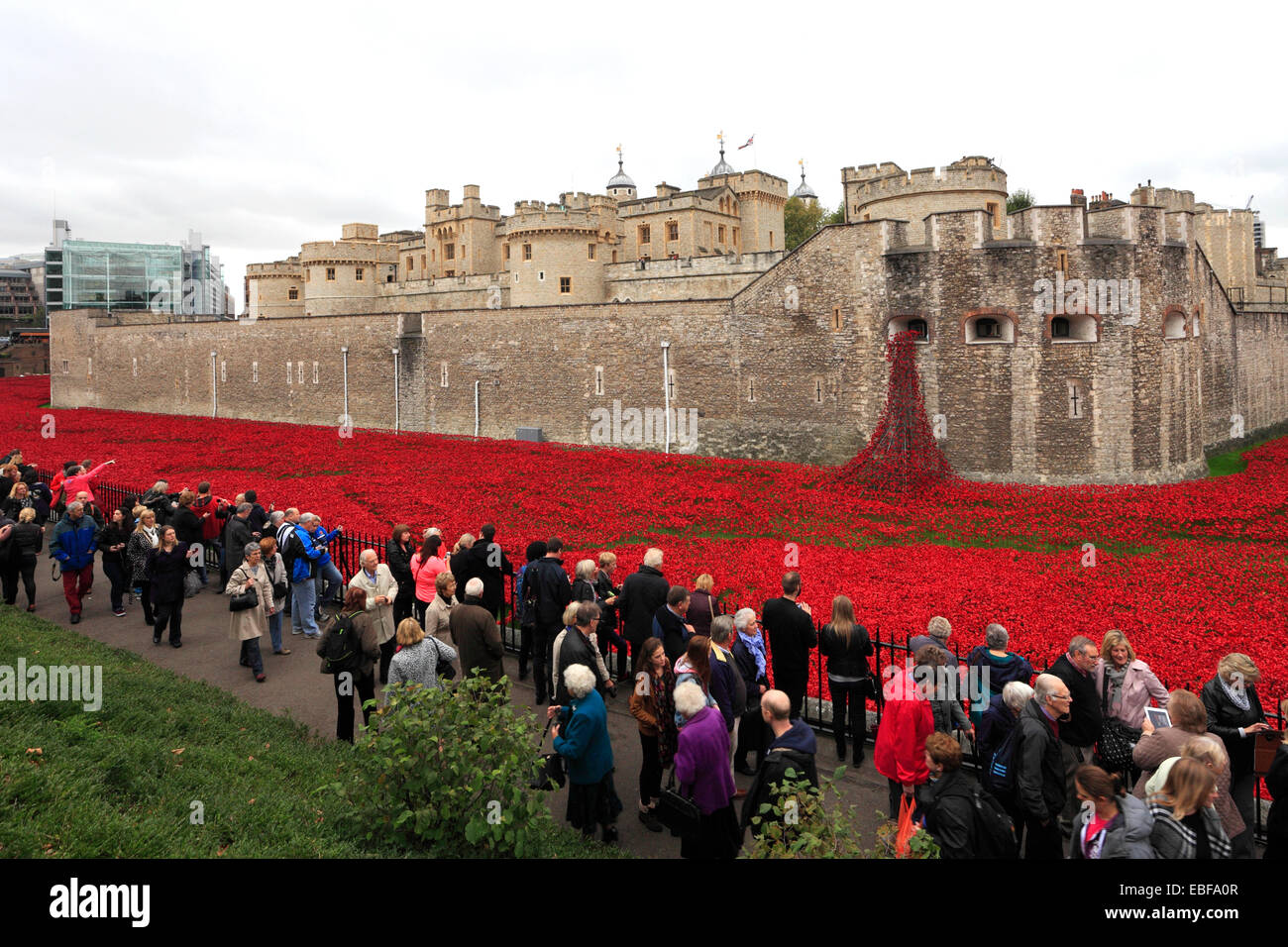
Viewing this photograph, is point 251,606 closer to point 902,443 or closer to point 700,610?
point 700,610

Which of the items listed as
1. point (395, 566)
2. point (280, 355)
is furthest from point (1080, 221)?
point (280, 355)

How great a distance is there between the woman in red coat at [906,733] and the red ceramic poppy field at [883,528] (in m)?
5.01

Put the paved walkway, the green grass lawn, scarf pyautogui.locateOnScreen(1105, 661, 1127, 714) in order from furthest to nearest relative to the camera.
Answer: the paved walkway < scarf pyautogui.locateOnScreen(1105, 661, 1127, 714) < the green grass lawn

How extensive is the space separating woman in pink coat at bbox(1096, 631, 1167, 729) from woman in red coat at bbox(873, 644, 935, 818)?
62.7 inches

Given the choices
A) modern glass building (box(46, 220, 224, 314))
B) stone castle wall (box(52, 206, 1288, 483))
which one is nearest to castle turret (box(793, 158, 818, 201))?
stone castle wall (box(52, 206, 1288, 483))

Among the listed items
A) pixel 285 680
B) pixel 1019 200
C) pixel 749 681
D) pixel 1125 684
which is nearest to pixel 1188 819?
pixel 1125 684

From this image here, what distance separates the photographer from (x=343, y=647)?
27.1ft

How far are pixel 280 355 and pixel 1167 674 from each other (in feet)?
147

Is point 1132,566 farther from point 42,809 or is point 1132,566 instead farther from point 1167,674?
point 42,809

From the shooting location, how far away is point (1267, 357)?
36.1 metres

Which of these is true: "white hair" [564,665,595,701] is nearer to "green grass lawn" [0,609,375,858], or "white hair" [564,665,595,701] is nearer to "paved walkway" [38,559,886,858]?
"paved walkway" [38,559,886,858]

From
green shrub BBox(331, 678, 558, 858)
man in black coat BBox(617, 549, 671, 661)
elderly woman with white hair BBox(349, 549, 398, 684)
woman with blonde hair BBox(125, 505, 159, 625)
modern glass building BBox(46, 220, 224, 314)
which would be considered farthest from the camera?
modern glass building BBox(46, 220, 224, 314)

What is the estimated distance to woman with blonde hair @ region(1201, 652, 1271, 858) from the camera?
6.48m

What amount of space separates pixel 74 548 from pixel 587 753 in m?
9.82
